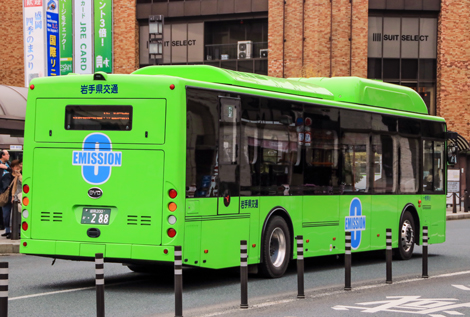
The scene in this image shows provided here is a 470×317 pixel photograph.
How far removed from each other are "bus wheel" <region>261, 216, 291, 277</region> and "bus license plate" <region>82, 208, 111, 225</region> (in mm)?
2685

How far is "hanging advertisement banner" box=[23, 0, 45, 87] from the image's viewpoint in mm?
34344

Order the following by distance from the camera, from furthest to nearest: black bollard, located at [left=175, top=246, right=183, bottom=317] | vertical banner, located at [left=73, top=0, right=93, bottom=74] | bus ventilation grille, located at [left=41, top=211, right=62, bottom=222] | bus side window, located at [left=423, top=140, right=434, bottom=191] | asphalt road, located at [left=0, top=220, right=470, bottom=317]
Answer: vertical banner, located at [left=73, top=0, right=93, bottom=74] < bus side window, located at [left=423, top=140, right=434, bottom=191] < bus ventilation grille, located at [left=41, top=211, right=62, bottom=222] < asphalt road, located at [left=0, top=220, right=470, bottom=317] < black bollard, located at [left=175, top=246, right=183, bottom=317]

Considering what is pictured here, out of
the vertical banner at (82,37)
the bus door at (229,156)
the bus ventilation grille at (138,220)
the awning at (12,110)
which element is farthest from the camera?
the vertical banner at (82,37)

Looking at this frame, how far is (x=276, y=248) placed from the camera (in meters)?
12.2

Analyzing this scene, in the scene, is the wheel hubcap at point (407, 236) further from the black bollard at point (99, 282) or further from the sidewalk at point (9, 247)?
the black bollard at point (99, 282)

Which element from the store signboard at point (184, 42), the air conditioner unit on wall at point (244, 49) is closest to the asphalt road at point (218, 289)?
the air conditioner unit on wall at point (244, 49)

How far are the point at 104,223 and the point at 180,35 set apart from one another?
35850 mm

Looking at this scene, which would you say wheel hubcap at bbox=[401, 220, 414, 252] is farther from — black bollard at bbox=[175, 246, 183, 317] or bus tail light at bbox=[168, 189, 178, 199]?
black bollard at bbox=[175, 246, 183, 317]

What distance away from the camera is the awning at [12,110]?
1923cm

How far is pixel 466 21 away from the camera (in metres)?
43.2

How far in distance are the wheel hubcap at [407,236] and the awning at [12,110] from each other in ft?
32.6

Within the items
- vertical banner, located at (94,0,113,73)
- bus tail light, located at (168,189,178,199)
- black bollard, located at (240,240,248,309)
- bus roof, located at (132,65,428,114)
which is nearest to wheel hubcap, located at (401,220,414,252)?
bus roof, located at (132,65,428,114)

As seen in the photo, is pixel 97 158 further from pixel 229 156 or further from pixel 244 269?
pixel 244 269

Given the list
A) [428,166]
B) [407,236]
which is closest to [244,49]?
[428,166]
